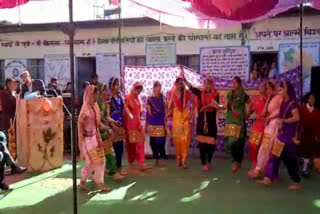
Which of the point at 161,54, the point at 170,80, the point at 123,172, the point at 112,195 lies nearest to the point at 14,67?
the point at 161,54

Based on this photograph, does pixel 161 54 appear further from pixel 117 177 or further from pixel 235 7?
pixel 117 177

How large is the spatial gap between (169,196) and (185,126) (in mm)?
2051

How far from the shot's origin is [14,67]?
50.2 feet

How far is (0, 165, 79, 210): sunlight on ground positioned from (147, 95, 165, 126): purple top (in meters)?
1.83

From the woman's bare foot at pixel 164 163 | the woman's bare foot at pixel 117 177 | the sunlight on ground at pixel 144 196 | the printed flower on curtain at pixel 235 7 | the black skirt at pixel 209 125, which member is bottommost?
the woman's bare foot at pixel 164 163

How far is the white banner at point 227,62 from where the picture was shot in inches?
480

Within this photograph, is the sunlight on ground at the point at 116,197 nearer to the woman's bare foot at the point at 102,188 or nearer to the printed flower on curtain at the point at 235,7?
the woman's bare foot at the point at 102,188

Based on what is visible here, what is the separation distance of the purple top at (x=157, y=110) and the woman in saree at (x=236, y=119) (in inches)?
46.6

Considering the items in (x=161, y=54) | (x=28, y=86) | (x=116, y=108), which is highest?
(x=161, y=54)

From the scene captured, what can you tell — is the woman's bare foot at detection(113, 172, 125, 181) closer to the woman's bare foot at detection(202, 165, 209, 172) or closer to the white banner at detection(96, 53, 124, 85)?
the woman's bare foot at detection(202, 165, 209, 172)

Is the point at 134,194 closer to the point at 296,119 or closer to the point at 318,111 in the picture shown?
the point at 296,119

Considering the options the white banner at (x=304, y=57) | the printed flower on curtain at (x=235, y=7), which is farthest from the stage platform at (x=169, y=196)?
the white banner at (x=304, y=57)

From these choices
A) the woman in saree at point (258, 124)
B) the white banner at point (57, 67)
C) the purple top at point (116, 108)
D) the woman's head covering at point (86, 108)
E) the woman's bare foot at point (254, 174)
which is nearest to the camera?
the woman's head covering at point (86, 108)

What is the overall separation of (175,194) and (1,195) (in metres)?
2.39
